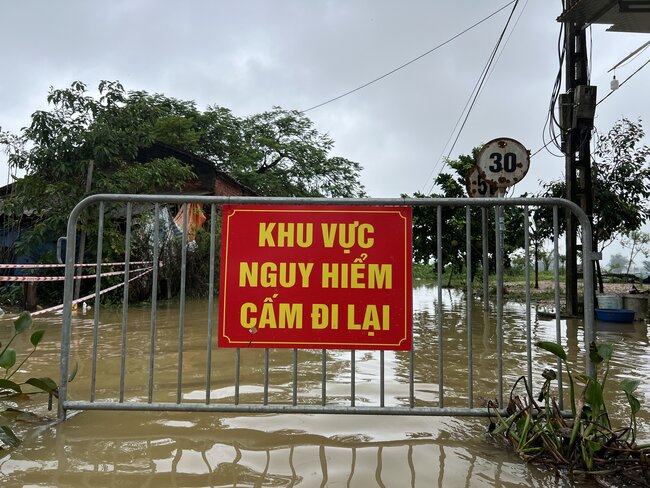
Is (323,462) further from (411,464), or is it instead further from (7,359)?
(7,359)

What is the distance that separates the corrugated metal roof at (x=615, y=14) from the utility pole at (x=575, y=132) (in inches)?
48.3

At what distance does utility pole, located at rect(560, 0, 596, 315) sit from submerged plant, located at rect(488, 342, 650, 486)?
817 centimetres

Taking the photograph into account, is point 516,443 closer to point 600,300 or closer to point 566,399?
point 566,399

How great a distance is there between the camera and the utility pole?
31.7 feet

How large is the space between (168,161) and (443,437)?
453 inches

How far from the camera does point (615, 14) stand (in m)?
7.76

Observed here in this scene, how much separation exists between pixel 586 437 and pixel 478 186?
5.89 m

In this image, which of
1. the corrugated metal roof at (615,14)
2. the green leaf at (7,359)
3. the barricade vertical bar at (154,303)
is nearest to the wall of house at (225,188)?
the corrugated metal roof at (615,14)

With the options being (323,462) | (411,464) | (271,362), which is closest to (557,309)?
(411,464)

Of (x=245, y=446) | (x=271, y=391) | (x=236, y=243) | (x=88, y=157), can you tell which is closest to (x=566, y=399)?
(x=271, y=391)

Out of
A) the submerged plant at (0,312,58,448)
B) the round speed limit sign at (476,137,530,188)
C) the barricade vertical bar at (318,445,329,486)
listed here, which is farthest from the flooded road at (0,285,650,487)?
the round speed limit sign at (476,137,530,188)

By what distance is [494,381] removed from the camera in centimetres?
411

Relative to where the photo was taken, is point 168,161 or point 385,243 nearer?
point 385,243

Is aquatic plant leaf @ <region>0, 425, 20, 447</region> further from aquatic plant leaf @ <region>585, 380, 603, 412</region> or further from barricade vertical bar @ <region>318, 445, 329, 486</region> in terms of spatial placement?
aquatic plant leaf @ <region>585, 380, 603, 412</region>
